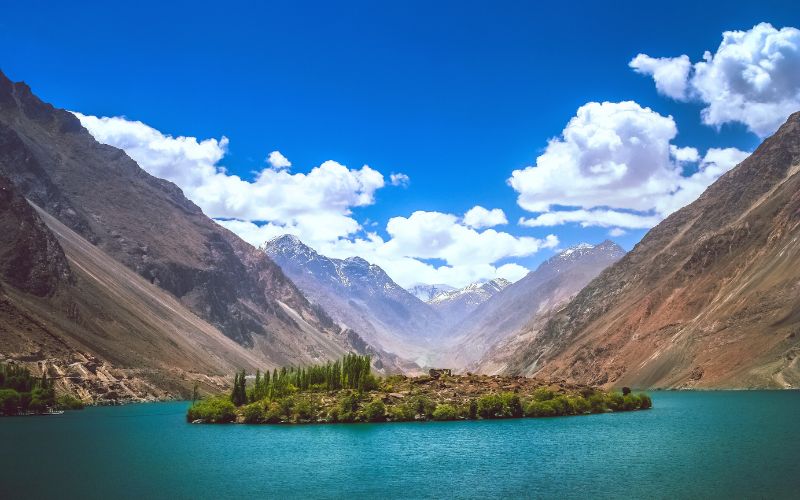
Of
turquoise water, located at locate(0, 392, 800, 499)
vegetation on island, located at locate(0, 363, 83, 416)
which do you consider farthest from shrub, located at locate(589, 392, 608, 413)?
vegetation on island, located at locate(0, 363, 83, 416)

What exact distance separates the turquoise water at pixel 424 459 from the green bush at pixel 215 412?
1297cm

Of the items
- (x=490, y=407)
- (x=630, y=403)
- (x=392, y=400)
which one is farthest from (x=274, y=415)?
(x=630, y=403)

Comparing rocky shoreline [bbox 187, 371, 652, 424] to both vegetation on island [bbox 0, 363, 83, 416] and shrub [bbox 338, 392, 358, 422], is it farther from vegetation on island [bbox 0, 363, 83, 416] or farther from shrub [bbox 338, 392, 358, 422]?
vegetation on island [bbox 0, 363, 83, 416]

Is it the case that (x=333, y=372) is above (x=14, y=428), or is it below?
above

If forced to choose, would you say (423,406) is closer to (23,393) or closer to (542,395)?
(542,395)

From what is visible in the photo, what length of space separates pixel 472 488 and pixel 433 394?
7318 cm

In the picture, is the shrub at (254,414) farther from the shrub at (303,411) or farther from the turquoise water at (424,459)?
the turquoise water at (424,459)

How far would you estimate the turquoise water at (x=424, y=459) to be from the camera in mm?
53156

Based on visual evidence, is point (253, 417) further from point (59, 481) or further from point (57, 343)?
point (57, 343)

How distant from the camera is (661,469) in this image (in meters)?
58.4

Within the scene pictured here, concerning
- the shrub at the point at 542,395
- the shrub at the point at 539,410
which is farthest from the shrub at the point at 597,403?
the shrub at the point at 539,410

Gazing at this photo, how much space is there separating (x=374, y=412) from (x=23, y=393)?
70.9 meters

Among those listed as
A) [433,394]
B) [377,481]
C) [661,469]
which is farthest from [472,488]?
[433,394]

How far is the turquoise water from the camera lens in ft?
174
